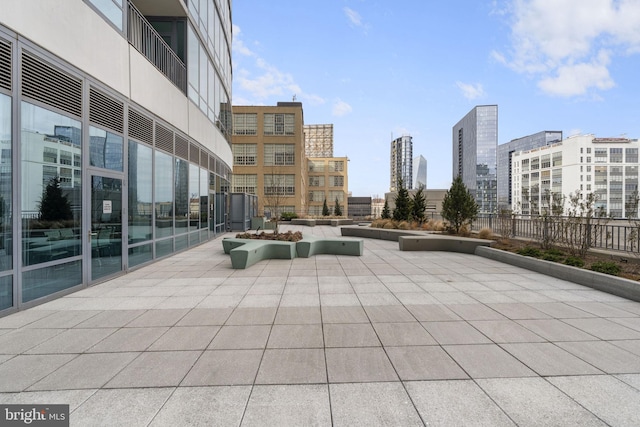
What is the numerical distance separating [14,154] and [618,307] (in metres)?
11.6

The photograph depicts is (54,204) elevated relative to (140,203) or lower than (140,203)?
lower

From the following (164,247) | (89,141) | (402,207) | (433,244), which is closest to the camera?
(89,141)

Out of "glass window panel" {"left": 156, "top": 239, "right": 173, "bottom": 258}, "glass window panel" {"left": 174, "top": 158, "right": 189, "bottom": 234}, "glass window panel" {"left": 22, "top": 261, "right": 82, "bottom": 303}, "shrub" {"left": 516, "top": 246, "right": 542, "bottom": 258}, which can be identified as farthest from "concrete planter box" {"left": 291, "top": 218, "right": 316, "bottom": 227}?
"glass window panel" {"left": 22, "top": 261, "right": 82, "bottom": 303}

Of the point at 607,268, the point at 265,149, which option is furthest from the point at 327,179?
the point at 607,268

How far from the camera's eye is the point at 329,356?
3.76 m

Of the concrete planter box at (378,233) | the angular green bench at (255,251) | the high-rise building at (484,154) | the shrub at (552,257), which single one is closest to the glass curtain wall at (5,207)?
the angular green bench at (255,251)

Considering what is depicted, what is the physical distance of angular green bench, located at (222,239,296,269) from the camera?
9.25 metres

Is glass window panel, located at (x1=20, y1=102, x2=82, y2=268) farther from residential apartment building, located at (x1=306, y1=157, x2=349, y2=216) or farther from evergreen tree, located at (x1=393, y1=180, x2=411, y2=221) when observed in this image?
residential apartment building, located at (x1=306, y1=157, x2=349, y2=216)

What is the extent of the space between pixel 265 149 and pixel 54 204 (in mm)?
47455

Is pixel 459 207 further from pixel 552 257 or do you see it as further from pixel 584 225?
pixel 552 257

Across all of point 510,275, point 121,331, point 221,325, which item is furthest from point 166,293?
point 510,275

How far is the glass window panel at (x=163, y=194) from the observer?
10547 mm

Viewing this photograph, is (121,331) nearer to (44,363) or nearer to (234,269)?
(44,363)

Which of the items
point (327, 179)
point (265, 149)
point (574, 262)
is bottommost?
point (574, 262)
